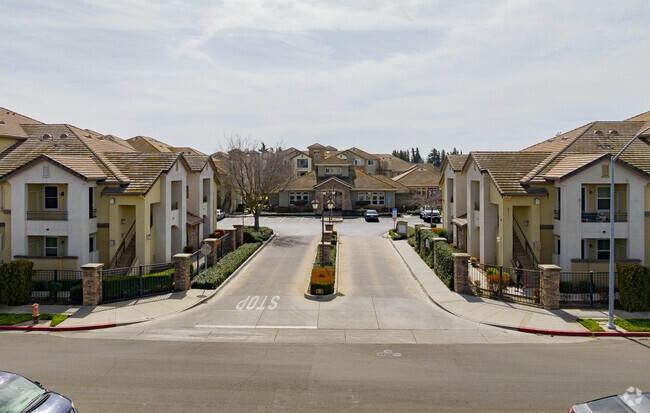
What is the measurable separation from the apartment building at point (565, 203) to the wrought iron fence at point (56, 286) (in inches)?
835

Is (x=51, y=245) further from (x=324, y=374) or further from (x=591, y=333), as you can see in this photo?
(x=591, y=333)

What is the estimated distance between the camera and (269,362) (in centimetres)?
1381

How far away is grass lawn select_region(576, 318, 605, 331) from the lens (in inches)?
679

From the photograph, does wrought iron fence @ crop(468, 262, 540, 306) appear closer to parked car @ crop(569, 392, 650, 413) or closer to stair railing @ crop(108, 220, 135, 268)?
parked car @ crop(569, 392, 650, 413)

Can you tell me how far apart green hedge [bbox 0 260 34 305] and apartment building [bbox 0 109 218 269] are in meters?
3.41

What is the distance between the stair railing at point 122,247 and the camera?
25516mm

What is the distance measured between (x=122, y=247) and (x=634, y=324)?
80.2 feet

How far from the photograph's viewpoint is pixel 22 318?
1828 centimetres

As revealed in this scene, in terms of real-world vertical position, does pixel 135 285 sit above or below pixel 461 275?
below

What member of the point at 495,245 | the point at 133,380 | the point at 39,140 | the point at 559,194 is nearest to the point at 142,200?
the point at 39,140

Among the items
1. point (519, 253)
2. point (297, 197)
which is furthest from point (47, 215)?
point (297, 197)

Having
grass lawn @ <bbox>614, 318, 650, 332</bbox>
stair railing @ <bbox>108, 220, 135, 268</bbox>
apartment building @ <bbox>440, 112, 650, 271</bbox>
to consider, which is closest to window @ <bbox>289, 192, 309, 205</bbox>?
apartment building @ <bbox>440, 112, 650, 271</bbox>

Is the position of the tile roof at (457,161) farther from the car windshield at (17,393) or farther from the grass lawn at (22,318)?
the car windshield at (17,393)

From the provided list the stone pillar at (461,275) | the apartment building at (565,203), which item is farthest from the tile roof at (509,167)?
the stone pillar at (461,275)
